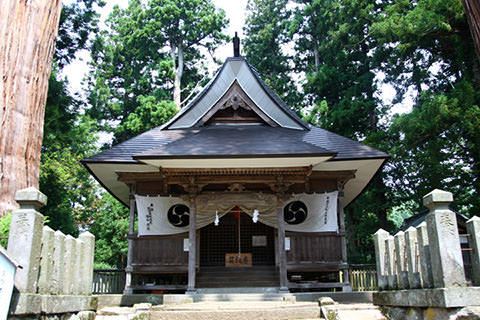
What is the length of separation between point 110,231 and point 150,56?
13.7 meters

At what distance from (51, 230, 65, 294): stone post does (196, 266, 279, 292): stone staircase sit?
649cm

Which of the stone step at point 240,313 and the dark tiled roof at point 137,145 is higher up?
the dark tiled roof at point 137,145

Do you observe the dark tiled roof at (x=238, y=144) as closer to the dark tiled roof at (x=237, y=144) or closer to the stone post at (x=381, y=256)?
the dark tiled roof at (x=237, y=144)

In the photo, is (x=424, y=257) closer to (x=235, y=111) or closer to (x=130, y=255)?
(x=130, y=255)

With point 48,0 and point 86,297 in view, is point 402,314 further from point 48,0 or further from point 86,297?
point 48,0

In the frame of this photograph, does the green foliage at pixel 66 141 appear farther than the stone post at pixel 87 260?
Yes

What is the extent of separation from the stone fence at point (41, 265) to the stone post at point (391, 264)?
15.0ft

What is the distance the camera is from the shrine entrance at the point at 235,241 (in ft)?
44.1

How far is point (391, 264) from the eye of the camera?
628cm

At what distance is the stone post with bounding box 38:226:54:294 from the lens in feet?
16.1

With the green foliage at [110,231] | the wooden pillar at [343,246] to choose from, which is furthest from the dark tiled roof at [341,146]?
the green foliage at [110,231]

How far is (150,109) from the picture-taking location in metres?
26.2

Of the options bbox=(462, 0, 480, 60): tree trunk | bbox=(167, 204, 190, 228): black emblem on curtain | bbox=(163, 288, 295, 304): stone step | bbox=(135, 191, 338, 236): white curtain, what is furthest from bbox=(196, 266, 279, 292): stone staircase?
bbox=(462, 0, 480, 60): tree trunk

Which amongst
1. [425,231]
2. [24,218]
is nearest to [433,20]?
[425,231]
